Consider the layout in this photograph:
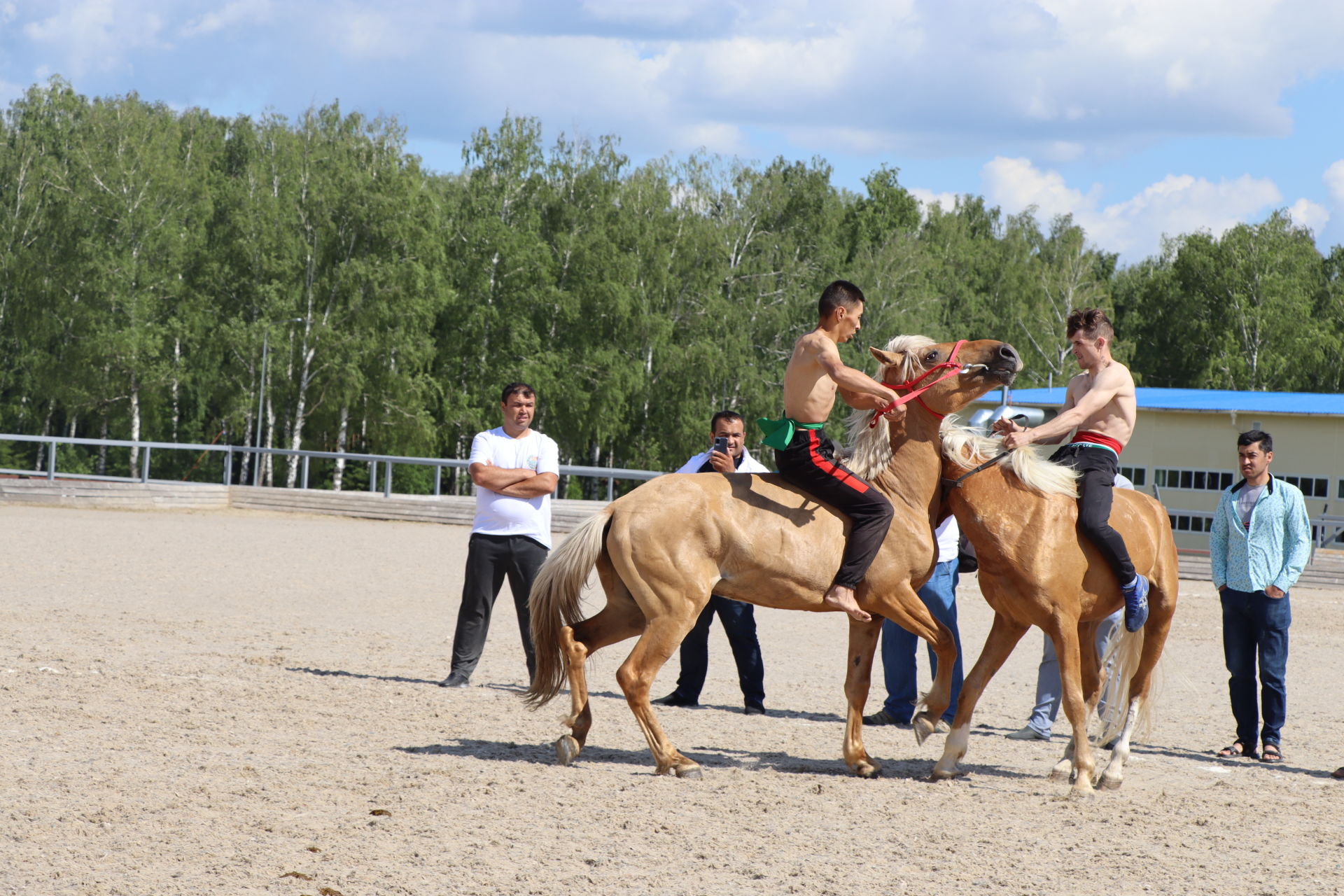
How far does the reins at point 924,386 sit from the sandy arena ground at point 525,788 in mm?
1760

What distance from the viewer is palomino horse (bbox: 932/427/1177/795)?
19.7ft

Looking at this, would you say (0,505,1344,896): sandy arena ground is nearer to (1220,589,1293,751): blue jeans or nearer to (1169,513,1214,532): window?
(1220,589,1293,751): blue jeans

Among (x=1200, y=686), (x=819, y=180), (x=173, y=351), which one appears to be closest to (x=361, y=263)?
(x=173, y=351)

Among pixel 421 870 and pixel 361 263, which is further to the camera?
pixel 361 263

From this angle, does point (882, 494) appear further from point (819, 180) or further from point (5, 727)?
point (819, 180)

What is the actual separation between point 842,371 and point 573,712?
213cm

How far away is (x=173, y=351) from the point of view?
38188 mm

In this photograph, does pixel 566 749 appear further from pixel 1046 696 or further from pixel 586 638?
pixel 1046 696

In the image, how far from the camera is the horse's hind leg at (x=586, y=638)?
625 centimetres

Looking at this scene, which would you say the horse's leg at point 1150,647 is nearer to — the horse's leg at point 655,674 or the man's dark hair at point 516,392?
the horse's leg at point 655,674

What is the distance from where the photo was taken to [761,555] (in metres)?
6.03

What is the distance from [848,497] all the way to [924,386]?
64 cm

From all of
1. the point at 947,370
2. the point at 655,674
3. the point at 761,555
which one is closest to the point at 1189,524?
the point at 947,370

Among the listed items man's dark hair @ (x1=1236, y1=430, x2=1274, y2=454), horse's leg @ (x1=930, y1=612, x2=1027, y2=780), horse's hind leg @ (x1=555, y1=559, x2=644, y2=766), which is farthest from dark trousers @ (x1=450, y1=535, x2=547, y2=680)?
man's dark hair @ (x1=1236, y1=430, x2=1274, y2=454)
